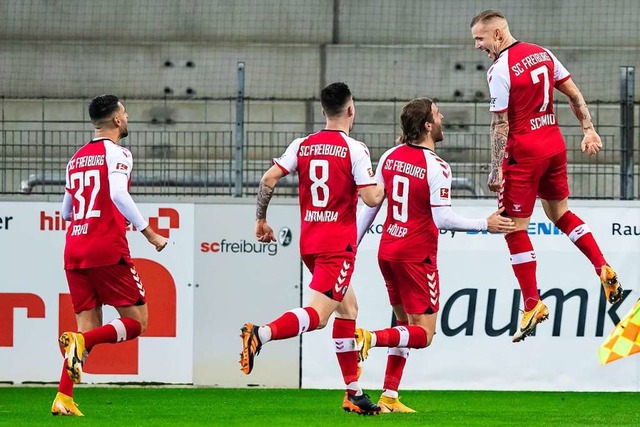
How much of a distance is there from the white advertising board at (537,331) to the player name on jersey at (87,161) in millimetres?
3705

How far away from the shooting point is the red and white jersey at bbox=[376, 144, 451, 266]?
8531mm

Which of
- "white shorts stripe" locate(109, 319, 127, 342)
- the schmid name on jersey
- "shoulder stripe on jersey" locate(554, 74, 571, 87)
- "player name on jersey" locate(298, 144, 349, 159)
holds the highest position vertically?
"shoulder stripe on jersey" locate(554, 74, 571, 87)

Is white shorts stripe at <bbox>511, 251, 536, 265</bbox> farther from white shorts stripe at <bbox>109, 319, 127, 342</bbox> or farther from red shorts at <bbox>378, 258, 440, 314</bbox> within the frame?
white shorts stripe at <bbox>109, 319, 127, 342</bbox>

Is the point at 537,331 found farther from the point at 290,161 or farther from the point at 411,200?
the point at 290,161

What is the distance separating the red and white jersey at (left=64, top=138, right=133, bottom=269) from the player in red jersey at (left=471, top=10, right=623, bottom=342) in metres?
2.49

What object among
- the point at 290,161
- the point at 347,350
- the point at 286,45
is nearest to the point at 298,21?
the point at 286,45

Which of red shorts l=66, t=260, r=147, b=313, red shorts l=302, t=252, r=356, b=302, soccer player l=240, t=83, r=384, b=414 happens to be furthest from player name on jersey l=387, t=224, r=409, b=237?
red shorts l=66, t=260, r=147, b=313

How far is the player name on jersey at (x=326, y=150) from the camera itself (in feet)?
26.9

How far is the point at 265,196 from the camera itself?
8.38m

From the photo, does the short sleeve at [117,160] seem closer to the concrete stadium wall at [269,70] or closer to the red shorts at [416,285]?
the red shorts at [416,285]

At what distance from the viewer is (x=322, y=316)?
8.18 m

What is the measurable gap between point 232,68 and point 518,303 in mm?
6440

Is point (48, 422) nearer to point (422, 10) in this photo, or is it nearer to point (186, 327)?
point (186, 327)

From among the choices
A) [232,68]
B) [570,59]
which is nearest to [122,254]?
[232,68]
